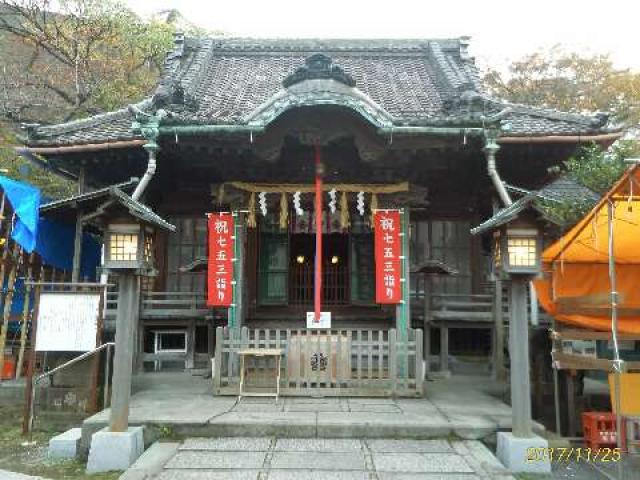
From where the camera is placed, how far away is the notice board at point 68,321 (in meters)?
7.80

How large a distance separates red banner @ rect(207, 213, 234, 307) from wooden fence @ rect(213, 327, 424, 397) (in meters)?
1.08

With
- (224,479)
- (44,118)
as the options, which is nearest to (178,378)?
(224,479)

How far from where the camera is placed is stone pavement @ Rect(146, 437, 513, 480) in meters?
5.38

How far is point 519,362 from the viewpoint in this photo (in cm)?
615

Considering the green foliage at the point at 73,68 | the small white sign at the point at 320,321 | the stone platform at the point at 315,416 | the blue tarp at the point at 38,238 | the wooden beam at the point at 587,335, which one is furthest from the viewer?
the green foliage at the point at 73,68

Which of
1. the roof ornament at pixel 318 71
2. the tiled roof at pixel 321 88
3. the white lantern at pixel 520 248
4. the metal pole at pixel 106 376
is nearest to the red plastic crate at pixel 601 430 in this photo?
the white lantern at pixel 520 248

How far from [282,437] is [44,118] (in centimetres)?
1996

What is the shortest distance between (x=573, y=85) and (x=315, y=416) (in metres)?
23.5

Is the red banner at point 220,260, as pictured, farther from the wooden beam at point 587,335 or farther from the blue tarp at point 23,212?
the wooden beam at point 587,335

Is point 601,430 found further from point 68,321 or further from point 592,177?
Answer: point 68,321

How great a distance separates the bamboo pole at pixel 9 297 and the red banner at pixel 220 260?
3586 mm

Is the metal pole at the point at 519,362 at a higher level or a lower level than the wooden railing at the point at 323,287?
lower

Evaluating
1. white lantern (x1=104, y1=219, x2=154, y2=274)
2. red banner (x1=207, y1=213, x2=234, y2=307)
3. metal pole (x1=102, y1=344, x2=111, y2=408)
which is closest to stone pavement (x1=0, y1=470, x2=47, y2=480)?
metal pole (x1=102, y1=344, x2=111, y2=408)
